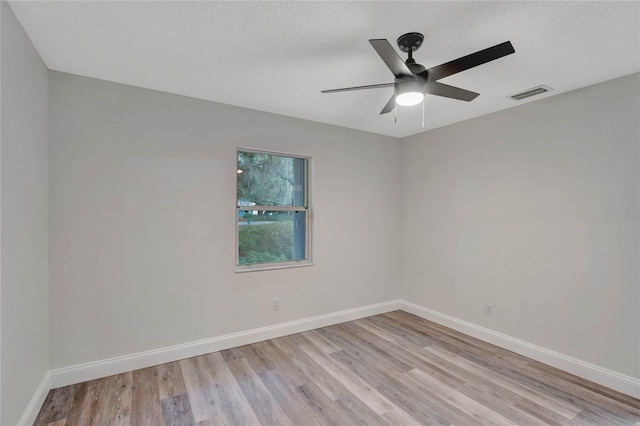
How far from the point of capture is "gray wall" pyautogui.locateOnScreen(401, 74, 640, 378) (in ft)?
8.13

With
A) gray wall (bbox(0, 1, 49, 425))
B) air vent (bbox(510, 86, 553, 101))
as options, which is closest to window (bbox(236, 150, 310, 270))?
gray wall (bbox(0, 1, 49, 425))

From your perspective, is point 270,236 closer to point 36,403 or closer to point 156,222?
point 156,222

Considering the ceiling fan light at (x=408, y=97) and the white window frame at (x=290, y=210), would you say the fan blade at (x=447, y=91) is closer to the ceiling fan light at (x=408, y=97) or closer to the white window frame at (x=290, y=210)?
the ceiling fan light at (x=408, y=97)

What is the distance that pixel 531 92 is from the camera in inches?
110

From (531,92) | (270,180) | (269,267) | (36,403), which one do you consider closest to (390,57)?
(531,92)

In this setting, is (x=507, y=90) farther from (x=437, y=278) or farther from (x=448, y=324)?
(x=448, y=324)

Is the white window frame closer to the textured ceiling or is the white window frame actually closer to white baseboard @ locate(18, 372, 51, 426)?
the textured ceiling

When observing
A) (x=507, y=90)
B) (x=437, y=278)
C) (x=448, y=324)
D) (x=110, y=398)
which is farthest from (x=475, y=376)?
(x=110, y=398)

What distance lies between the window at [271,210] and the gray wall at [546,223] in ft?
5.62

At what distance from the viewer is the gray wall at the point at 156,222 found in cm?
248

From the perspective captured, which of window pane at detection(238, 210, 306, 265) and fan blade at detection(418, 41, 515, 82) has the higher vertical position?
fan blade at detection(418, 41, 515, 82)

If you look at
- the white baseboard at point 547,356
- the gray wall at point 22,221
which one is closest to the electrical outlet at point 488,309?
the white baseboard at point 547,356

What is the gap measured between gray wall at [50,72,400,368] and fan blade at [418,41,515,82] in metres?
1.98

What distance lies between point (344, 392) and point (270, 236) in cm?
179
